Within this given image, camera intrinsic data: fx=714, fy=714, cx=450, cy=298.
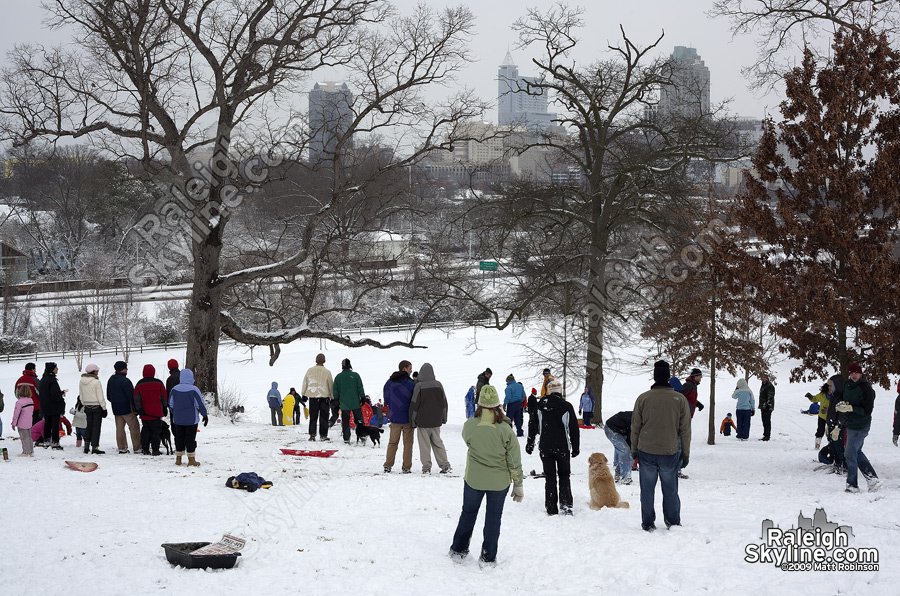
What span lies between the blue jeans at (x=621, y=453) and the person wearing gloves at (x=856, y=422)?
279cm

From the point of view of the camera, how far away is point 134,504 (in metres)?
8.25

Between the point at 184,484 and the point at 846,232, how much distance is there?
10.2 meters

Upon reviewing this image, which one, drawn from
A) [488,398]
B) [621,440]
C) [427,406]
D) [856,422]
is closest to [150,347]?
[427,406]

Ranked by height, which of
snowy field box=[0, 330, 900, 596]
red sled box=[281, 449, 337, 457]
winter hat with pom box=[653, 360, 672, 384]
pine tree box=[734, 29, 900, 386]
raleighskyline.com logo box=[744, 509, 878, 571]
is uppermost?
pine tree box=[734, 29, 900, 386]

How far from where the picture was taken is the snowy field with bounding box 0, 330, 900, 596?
6051mm

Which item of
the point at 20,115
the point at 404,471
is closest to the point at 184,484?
the point at 404,471

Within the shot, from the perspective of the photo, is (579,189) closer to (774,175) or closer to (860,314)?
(774,175)

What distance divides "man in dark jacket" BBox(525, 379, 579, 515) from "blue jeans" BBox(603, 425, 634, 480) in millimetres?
2017

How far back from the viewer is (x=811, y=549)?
6746 mm

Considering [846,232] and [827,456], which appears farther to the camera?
[827,456]

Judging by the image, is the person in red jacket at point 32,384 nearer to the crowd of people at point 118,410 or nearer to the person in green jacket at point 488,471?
the crowd of people at point 118,410

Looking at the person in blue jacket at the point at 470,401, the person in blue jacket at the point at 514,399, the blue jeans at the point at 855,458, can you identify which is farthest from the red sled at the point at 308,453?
the person in blue jacket at the point at 470,401

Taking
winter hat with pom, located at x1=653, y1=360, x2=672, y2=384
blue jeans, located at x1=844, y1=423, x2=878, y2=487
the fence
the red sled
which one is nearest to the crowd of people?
the red sled

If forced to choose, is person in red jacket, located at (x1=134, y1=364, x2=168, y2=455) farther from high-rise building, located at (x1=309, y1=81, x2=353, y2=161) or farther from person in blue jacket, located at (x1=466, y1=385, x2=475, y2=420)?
person in blue jacket, located at (x1=466, y1=385, x2=475, y2=420)
